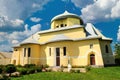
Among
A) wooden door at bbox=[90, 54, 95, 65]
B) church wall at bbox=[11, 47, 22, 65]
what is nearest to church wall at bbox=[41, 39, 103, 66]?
wooden door at bbox=[90, 54, 95, 65]

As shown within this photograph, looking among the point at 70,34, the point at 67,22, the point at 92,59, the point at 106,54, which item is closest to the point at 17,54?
the point at 67,22

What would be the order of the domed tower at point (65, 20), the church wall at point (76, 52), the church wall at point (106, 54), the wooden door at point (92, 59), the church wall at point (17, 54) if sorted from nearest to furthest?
the church wall at point (76, 52) → the wooden door at point (92, 59) → the church wall at point (106, 54) → the domed tower at point (65, 20) → the church wall at point (17, 54)

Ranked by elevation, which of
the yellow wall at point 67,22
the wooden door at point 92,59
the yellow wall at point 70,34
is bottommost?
the wooden door at point 92,59

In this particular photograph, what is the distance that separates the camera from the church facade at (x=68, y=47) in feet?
101

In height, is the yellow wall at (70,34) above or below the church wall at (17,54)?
above

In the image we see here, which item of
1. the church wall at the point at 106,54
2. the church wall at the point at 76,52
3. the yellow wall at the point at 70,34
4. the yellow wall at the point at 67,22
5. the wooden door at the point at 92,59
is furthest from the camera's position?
the yellow wall at the point at 67,22

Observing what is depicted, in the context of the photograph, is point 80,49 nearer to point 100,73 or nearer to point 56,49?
point 56,49

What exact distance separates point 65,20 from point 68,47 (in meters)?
8.39

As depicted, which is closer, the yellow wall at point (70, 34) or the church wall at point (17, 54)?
the yellow wall at point (70, 34)

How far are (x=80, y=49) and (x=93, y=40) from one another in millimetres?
3139

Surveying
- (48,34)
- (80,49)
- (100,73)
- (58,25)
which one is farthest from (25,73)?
(58,25)

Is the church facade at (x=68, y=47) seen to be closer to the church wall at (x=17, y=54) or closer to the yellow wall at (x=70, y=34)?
the yellow wall at (x=70, y=34)

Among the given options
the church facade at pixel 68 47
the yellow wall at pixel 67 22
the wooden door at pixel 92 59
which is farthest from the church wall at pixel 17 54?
the wooden door at pixel 92 59

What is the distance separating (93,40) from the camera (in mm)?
30422
